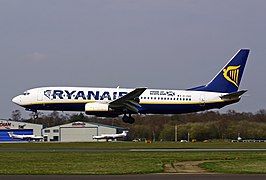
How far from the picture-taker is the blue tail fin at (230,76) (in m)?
52.9

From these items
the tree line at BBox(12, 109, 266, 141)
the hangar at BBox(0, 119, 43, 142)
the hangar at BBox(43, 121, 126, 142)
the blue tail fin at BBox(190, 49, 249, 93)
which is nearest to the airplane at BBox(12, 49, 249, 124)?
the blue tail fin at BBox(190, 49, 249, 93)

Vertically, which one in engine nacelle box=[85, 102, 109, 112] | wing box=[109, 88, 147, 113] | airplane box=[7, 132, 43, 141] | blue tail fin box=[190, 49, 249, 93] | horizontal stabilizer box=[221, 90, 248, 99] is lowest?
airplane box=[7, 132, 43, 141]

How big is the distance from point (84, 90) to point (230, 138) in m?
25.7

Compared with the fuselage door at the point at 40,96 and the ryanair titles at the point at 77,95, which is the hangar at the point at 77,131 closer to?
the fuselage door at the point at 40,96

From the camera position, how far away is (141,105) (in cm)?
5081

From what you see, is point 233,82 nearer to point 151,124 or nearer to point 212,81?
point 212,81

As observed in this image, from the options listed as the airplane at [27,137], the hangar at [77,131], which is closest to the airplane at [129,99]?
the hangar at [77,131]

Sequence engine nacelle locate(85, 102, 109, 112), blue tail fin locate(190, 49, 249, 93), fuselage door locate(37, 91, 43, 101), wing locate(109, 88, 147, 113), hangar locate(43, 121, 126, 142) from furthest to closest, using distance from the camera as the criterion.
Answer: hangar locate(43, 121, 126, 142) < blue tail fin locate(190, 49, 249, 93) < fuselage door locate(37, 91, 43, 101) < wing locate(109, 88, 147, 113) < engine nacelle locate(85, 102, 109, 112)

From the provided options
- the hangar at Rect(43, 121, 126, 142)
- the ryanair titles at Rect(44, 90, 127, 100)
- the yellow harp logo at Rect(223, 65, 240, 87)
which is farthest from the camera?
the hangar at Rect(43, 121, 126, 142)

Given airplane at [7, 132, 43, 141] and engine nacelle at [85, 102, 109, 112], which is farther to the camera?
airplane at [7, 132, 43, 141]

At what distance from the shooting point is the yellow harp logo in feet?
175

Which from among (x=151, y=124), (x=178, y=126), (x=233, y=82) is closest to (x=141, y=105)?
(x=233, y=82)

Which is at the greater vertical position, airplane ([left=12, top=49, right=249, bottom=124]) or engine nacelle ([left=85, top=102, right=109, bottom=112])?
airplane ([left=12, top=49, right=249, bottom=124])

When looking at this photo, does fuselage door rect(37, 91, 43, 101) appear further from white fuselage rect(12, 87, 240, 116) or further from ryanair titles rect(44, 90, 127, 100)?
ryanair titles rect(44, 90, 127, 100)
